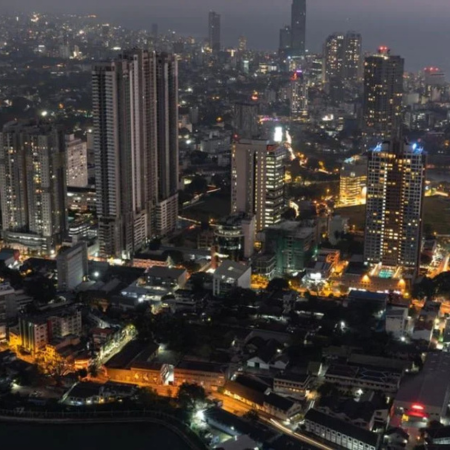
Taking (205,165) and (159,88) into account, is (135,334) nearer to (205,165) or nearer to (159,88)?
(159,88)

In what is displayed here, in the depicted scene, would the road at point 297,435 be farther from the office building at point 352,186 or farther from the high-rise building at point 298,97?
the high-rise building at point 298,97

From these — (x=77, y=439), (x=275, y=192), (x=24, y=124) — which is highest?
(x=24, y=124)

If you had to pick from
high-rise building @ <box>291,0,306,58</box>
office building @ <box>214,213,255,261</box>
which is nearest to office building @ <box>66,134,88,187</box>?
office building @ <box>214,213,255,261</box>

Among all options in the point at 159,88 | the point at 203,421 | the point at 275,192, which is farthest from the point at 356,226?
the point at 203,421

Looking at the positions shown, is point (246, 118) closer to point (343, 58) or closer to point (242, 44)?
point (343, 58)

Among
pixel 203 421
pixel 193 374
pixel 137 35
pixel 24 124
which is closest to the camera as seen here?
pixel 203 421

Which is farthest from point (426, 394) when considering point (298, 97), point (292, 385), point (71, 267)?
point (298, 97)
